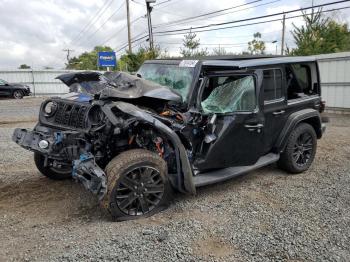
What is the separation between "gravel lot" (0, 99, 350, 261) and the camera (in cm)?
337

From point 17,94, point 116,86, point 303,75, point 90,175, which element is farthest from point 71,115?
point 17,94

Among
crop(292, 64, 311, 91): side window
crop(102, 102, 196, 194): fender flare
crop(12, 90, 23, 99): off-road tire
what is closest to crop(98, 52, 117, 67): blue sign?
crop(12, 90, 23, 99): off-road tire

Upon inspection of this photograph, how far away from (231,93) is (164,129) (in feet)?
4.04

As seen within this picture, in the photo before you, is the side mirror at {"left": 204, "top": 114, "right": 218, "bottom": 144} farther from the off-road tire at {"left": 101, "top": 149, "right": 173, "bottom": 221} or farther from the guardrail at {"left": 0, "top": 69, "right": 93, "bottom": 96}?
the guardrail at {"left": 0, "top": 69, "right": 93, "bottom": 96}

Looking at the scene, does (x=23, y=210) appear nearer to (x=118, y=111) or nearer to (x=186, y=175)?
(x=118, y=111)

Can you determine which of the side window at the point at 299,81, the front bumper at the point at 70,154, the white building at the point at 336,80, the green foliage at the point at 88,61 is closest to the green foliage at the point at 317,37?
the white building at the point at 336,80

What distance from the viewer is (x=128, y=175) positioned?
156 inches

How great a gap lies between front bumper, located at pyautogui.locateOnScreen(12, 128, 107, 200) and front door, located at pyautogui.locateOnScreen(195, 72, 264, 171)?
1347mm

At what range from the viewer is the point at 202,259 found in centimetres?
327

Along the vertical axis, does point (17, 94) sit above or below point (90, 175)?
above

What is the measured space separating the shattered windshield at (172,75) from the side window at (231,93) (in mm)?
271

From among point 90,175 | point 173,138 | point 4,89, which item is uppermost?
point 4,89

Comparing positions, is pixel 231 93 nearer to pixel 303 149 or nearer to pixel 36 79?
pixel 303 149

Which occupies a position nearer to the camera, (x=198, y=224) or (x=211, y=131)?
(x=198, y=224)
